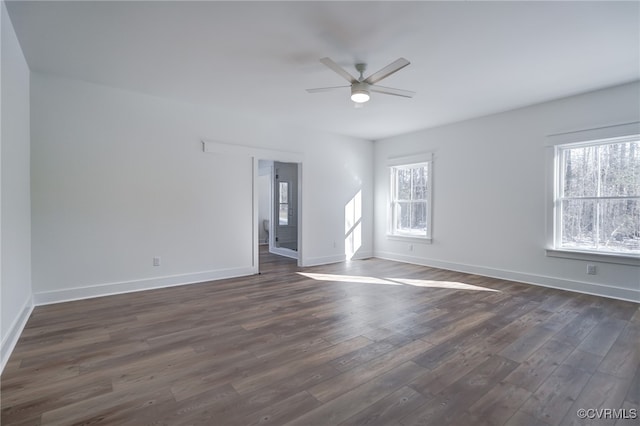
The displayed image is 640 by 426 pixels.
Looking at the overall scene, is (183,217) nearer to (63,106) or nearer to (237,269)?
(237,269)

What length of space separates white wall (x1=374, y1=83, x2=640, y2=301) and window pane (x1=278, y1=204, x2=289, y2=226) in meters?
3.10

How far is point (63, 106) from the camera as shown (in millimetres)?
3619

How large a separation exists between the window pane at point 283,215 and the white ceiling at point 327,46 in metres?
3.64

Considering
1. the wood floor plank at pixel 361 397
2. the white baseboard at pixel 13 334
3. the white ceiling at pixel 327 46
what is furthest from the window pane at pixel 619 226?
the white baseboard at pixel 13 334

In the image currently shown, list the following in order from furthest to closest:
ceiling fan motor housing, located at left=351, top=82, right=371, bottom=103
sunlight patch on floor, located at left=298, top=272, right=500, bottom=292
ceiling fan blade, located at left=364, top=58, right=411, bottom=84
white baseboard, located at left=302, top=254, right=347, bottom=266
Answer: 1. white baseboard, located at left=302, top=254, right=347, bottom=266
2. sunlight patch on floor, located at left=298, top=272, right=500, bottom=292
3. ceiling fan motor housing, located at left=351, top=82, right=371, bottom=103
4. ceiling fan blade, located at left=364, top=58, right=411, bottom=84

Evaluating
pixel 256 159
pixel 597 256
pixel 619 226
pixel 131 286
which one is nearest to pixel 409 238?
pixel 597 256

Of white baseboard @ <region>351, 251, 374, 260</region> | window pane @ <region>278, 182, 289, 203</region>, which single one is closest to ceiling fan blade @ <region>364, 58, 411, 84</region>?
white baseboard @ <region>351, 251, 374, 260</region>

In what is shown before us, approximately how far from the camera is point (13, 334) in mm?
2506

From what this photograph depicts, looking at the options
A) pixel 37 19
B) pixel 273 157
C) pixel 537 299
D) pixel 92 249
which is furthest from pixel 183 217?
pixel 537 299

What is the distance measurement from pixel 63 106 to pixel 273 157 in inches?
113

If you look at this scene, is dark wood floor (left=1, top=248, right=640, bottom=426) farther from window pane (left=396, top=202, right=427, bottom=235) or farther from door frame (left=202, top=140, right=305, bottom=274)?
window pane (left=396, top=202, right=427, bottom=235)

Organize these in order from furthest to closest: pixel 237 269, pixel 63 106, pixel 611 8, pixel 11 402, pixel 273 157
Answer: pixel 273 157 → pixel 237 269 → pixel 63 106 → pixel 611 8 → pixel 11 402

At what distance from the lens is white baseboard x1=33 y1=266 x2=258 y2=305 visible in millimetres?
3551

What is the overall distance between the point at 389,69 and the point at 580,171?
340cm
